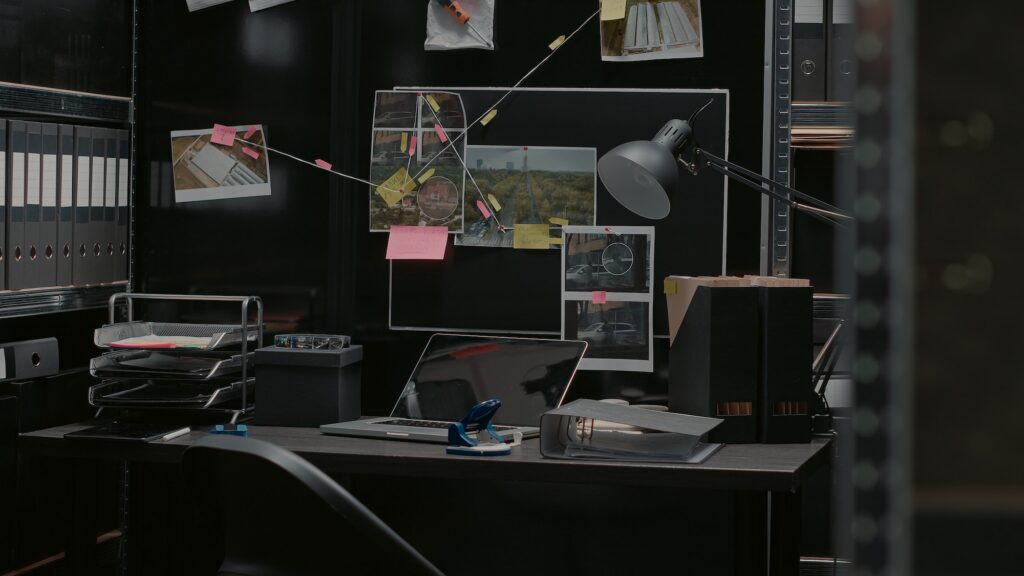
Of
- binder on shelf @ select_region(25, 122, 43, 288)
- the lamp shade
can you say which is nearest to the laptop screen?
the lamp shade

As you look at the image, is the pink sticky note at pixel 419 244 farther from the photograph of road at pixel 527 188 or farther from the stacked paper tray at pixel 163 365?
the stacked paper tray at pixel 163 365

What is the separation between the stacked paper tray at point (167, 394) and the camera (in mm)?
2275

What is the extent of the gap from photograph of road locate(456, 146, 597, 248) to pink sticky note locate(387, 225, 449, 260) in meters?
0.10

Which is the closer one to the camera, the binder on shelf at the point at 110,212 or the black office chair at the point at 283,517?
the black office chair at the point at 283,517

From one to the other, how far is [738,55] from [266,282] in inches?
50.3

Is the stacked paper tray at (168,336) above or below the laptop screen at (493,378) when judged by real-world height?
above

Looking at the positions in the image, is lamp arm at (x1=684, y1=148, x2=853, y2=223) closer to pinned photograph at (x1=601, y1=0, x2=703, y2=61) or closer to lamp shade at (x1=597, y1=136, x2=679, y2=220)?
lamp shade at (x1=597, y1=136, x2=679, y2=220)

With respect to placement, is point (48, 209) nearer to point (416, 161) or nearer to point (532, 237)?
point (416, 161)

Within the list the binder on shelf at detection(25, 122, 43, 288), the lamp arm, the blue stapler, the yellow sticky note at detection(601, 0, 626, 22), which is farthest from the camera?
the yellow sticky note at detection(601, 0, 626, 22)

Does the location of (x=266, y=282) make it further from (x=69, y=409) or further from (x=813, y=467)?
(x=813, y=467)

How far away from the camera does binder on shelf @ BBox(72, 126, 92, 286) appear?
239 cm
